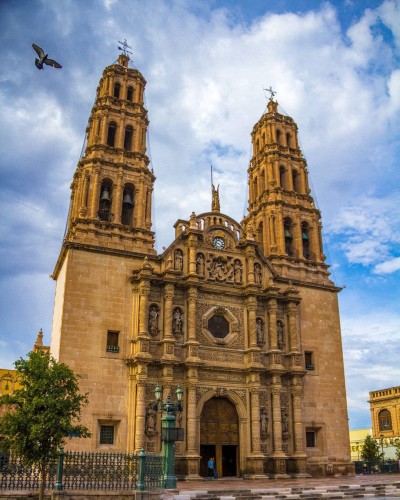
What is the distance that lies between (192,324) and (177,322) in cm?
76

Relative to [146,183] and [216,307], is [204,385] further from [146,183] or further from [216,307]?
[146,183]

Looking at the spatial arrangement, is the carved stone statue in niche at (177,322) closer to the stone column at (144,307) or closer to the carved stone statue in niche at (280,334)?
the stone column at (144,307)

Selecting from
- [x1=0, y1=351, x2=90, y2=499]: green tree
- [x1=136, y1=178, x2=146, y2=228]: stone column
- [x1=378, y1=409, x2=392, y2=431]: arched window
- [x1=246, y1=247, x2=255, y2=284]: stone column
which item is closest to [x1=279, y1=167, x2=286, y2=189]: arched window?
[x1=246, y1=247, x2=255, y2=284]: stone column

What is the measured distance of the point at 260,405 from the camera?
26.8 metres

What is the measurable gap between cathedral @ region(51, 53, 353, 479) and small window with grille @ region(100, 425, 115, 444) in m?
0.04

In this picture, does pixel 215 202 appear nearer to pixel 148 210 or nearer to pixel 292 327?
pixel 148 210

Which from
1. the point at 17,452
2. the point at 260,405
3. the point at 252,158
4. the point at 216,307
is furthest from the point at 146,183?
the point at 17,452

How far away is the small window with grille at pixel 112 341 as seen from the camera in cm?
2502

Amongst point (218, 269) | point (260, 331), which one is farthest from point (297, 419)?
point (218, 269)

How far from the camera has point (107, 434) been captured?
23.8m

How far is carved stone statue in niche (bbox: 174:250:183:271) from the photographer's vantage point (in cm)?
2788

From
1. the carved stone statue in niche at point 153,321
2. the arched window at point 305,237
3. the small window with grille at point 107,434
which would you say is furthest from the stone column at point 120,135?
the small window with grille at point 107,434

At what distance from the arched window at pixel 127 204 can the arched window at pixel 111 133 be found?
10.6ft

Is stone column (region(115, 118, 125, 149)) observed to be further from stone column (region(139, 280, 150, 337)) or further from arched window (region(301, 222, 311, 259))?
arched window (region(301, 222, 311, 259))
